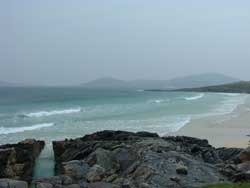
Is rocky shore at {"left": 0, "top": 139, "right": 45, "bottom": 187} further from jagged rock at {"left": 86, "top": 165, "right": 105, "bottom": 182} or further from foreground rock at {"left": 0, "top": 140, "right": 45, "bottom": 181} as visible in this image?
jagged rock at {"left": 86, "top": 165, "right": 105, "bottom": 182}

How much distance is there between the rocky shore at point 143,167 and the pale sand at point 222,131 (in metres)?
9.91

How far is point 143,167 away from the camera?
1856 cm

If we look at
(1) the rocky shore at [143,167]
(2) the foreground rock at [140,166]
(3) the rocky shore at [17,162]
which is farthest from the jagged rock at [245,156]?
(3) the rocky shore at [17,162]

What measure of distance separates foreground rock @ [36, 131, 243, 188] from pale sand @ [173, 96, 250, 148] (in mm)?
9758

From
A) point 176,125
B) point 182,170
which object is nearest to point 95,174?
point 182,170

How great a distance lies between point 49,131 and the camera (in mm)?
43875

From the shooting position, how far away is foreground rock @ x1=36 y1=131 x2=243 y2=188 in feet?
56.2

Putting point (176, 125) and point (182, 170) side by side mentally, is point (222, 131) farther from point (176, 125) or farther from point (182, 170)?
point (182, 170)

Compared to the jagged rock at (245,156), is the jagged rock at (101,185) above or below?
below

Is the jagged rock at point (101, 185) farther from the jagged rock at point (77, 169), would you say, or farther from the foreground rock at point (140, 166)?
the jagged rock at point (77, 169)

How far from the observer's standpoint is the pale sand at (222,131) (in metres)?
34.8

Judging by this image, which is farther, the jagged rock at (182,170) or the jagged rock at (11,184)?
the jagged rock at (182,170)

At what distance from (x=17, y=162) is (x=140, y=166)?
7593mm

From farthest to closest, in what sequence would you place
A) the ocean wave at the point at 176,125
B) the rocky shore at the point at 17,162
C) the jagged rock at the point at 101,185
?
the ocean wave at the point at 176,125, the rocky shore at the point at 17,162, the jagged rock at the point at 101,185
